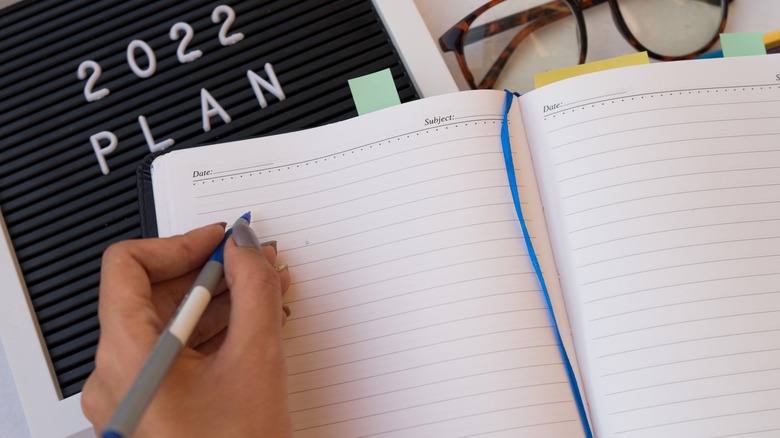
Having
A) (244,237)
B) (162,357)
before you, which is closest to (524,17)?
(244,237)

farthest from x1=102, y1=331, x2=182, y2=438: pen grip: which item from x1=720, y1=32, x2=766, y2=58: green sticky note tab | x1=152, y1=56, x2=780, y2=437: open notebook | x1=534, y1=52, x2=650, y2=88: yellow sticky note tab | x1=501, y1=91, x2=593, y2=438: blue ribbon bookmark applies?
x1=720, y1=32, x2=766, y2=58: green sticky note tab

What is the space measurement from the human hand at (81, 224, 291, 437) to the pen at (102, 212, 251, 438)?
0.01 metres

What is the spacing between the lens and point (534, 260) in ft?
1.67

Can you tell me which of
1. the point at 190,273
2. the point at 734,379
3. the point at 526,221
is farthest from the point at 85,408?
the point at 734,379

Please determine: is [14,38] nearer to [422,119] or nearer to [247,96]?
[247,96]

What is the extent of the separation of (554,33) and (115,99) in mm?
415

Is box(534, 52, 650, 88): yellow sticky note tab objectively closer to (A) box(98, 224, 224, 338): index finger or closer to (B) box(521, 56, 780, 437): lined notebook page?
(B) box(521, 56, 780, 437): lined notebook page

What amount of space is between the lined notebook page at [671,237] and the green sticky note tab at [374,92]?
0.36 ft

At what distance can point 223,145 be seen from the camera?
54 cm

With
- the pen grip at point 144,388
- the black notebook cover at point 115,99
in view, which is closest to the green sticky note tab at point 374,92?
the black notebook cover at point 115,99

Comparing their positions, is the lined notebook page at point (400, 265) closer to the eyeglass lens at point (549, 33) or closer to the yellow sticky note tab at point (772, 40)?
the eyeglass lens at point (549, 33)

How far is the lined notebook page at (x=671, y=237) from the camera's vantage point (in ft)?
1.58

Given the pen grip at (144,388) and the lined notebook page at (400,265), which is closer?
the pen grip at (144,388)

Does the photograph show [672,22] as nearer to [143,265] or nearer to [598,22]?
[598,22]
